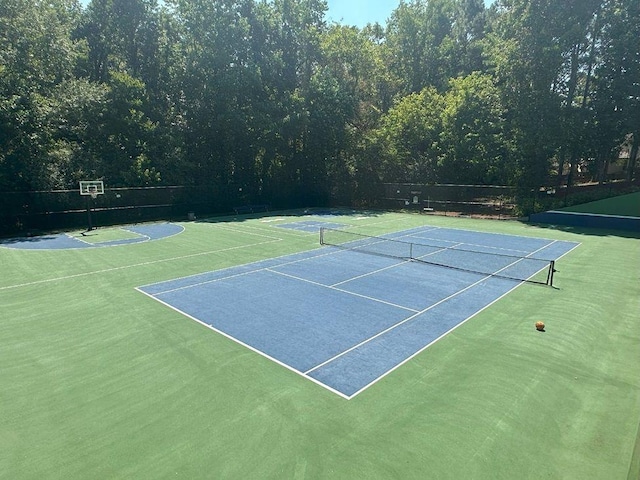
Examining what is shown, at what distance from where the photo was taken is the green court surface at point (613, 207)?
88.5 feet

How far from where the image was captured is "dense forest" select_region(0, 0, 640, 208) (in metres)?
29.4

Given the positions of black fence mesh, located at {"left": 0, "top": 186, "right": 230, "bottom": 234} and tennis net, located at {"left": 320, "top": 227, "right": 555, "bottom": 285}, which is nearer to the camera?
tennis net, located at {"left": 320, "top": 227, "right": 555, "bottom": 285}

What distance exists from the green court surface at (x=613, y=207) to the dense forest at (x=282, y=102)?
4172 mm

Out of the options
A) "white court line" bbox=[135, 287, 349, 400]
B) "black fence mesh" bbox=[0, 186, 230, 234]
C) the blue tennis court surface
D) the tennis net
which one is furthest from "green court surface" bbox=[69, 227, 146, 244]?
"white court line" bbox=[135, 287, 349, 400]

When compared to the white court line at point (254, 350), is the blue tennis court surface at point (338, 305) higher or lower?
higher

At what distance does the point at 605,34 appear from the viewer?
30938 mm

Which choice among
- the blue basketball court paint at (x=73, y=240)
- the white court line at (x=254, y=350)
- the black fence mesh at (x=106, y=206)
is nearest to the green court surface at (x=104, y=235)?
the blue basketball court paint at (x=73, y=240)

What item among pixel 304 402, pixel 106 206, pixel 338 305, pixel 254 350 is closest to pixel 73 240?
pixel 106 206

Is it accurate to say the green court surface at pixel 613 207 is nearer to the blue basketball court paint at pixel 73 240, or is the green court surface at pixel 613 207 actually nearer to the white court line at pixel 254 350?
the white court line at pixel 254 350

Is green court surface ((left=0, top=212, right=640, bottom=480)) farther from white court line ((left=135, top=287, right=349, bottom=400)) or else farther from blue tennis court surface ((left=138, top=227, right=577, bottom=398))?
blue tennis court surface ((left=138, top=227, right=577, bottom=398))

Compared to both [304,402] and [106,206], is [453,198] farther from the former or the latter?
[304,402]

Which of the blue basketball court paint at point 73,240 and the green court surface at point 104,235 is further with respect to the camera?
the green court surface at point 104,235

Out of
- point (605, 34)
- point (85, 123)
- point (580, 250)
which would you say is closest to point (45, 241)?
point (85, 123)

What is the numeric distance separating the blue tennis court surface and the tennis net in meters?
0.34
